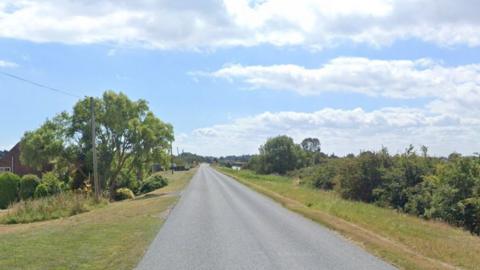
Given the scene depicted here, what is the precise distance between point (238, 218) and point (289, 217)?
2266 millimetres

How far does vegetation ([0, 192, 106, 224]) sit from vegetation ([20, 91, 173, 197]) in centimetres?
1766

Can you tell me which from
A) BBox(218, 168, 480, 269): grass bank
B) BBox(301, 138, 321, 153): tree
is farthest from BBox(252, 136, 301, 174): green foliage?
BBox(218, 168, 480, 269): grass bank

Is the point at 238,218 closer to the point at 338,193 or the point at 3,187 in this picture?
the point at 338,193

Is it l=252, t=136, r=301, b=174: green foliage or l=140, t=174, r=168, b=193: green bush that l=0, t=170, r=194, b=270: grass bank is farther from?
l=252, t=136, r=301, b=174: green foliage

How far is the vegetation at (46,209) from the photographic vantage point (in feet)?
84.1

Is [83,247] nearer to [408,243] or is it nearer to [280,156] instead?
[408,243]

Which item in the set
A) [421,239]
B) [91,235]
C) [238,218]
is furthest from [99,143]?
[421,239]

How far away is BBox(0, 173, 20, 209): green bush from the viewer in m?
45.9

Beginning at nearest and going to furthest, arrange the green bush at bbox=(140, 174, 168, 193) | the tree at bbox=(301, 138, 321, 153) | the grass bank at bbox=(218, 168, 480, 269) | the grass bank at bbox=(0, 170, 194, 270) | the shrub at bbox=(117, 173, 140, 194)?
the grass bank at bbox=(0, 170, 194, 270)
the grass bank at bbox=(218, 168, 480, 269)
the shrub at bbox=(117, 173, 140, 194)
the green bush at bbox=(140, 174, 168, 193)
the tree at bbox=(301, 138, 321, 153)

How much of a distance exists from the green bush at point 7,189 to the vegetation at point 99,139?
1881mm

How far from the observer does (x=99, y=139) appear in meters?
47.5

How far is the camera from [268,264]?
35.3 ft

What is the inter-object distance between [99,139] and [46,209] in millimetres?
21284

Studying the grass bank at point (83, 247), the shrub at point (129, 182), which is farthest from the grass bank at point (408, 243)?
the shrub at point (129, 182)
